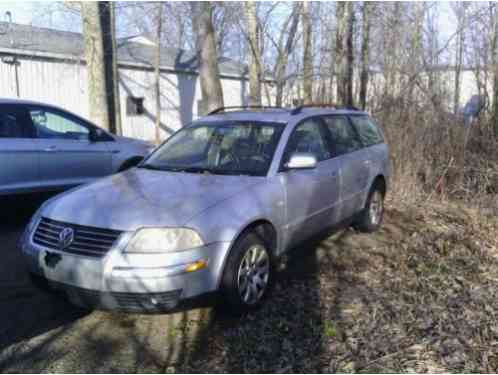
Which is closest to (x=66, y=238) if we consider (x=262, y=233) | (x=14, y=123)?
(x=262, y=233)

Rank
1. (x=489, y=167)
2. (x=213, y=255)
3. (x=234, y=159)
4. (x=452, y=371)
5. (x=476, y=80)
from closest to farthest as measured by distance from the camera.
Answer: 1. (x=452, y=371)
2. (x=213, y=255)
3. (x=234, y=159)
4. (x=489, y=167)
5. (x=476, y=80)

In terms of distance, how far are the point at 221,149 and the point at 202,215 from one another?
147 cm

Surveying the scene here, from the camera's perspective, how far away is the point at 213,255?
351 centimetres

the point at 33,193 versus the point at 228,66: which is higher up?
the point at 228,66

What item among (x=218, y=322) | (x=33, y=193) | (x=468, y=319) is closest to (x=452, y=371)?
(x=468, y=319)

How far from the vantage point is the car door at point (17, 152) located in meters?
6.27

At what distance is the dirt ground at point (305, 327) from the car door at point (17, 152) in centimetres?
138

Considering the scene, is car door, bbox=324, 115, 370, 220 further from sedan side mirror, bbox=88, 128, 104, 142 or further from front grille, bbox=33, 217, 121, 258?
sedan side mirror, bbox=88, 128, 104, 142

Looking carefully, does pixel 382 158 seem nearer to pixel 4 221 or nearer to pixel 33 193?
pixel 33 193

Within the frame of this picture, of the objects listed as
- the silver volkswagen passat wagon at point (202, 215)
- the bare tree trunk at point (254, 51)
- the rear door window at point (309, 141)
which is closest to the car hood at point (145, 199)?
the silver volkswagen passat wagon at point (202, 215)

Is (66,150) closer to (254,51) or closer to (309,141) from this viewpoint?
(309,141)

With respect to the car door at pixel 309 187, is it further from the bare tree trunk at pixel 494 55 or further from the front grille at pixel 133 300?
the bare tree trunk at pixel 494 55

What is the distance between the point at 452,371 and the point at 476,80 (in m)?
8.78

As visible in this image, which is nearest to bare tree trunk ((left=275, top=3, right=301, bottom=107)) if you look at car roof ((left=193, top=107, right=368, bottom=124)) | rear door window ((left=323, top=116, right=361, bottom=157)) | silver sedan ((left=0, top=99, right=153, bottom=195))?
silver sedan ((left=0, top=99, right=153, bottom=195))
